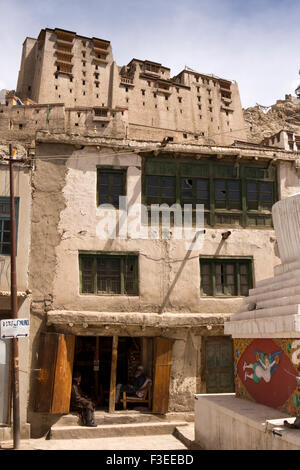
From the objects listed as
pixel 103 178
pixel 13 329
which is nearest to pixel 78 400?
pixel 13 329

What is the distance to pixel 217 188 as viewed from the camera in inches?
594

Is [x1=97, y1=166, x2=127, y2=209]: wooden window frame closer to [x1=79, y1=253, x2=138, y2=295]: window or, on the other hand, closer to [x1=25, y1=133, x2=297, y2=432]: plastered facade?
[x1=25, y1=133, x2=297, y2=432]: plastered facade

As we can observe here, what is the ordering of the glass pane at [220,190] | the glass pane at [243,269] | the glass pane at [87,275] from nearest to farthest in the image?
the glass pane at [87,275] < the glass pane at [243,269] < the glass pane at [220,190]

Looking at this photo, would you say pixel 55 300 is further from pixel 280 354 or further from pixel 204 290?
pixel 280 354

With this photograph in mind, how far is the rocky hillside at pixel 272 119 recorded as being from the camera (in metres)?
86.9

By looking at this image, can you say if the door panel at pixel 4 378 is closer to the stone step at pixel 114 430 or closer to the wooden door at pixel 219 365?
the stone step at pixel 114 430

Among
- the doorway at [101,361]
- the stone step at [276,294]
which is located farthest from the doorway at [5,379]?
the stone step at [276,294]

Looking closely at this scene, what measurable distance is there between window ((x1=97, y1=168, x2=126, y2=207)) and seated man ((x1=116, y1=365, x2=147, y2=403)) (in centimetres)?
513

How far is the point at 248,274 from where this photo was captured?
48.5 feet

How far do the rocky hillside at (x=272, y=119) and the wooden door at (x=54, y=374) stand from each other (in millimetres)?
76366

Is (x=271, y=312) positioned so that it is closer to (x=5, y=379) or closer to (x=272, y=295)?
(x=272, y=295)

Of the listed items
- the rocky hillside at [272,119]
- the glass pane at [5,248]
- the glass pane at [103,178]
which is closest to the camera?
the glass pane at [5,248]

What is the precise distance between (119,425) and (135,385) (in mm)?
1206

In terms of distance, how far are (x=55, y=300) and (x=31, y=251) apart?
160 cm
